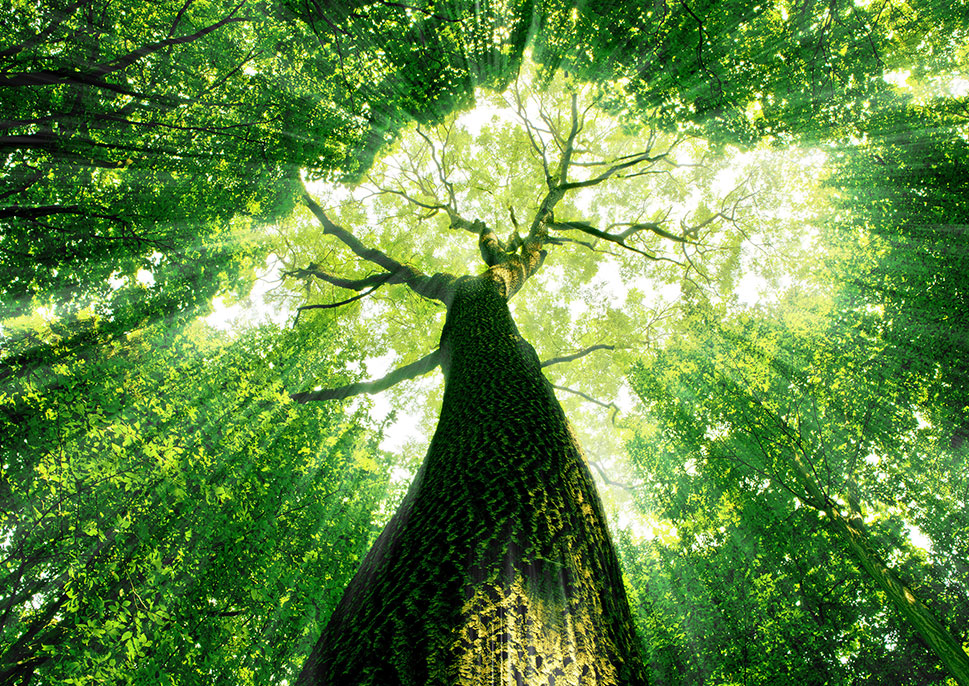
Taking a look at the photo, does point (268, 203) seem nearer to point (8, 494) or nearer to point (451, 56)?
point (451, 56)

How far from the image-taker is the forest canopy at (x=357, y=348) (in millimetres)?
4727

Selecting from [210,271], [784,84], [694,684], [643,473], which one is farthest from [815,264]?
[210,271]

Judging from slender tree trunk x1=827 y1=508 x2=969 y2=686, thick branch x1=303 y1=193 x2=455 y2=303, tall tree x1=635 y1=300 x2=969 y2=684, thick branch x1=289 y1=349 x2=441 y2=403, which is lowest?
slender tree trunk x1=827 y1=508 x2=969 y2=686

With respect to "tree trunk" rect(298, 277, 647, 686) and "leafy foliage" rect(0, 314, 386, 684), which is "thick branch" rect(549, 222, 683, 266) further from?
"leafy foliage" rect(0, 314, 386, 684)

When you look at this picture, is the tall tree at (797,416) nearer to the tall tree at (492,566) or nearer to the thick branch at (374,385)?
the thick branch at (374,385)

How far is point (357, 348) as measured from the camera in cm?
1034

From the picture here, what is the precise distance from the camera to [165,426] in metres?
6.04

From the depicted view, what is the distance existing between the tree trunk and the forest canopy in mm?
2321

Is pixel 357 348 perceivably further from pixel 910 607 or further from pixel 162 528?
pixel 910 607

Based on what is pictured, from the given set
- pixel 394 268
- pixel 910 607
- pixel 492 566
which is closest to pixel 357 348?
pixel 394 268

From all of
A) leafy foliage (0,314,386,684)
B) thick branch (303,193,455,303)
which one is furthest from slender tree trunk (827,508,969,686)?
thick branch (303,193,455,303)

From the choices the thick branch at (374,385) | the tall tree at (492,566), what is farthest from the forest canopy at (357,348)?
the tall tree at (492,566)

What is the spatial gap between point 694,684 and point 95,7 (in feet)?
48.2

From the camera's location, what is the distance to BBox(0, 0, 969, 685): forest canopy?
4727 millimetres
